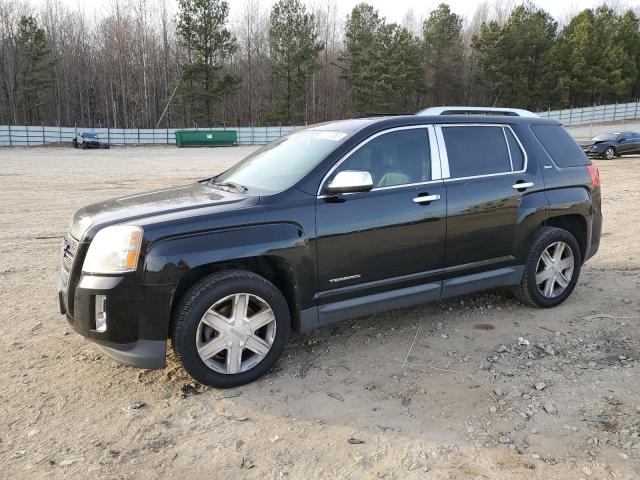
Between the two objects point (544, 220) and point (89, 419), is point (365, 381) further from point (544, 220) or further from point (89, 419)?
point (544, 220)

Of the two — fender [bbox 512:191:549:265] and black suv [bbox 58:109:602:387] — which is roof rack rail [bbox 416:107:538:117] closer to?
black suv [bbox 58:109:602:387]

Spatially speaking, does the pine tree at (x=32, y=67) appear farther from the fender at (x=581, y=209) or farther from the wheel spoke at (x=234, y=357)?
the wheel spoke at (x=234, y=357)

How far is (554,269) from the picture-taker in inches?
200

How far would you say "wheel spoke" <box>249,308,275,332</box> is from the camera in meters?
3.58

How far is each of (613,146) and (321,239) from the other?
82.2 ft

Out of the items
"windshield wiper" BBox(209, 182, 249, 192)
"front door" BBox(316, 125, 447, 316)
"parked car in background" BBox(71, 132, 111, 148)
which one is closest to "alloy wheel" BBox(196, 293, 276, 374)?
"front door" BBox(316, 125, 447, 316)

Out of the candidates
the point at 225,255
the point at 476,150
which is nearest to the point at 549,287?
the point at 476,150

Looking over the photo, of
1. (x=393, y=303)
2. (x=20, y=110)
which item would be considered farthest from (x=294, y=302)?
(x=20, y=110)

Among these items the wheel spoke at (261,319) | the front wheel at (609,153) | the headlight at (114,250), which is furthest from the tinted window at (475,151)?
the front wheel at (609,153)

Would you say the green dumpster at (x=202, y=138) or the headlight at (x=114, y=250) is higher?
the green dumpster at (x=202, y=138)

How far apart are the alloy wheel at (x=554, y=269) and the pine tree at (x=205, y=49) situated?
5632cm

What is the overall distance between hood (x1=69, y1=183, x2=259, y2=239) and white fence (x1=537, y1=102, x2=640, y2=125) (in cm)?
6175

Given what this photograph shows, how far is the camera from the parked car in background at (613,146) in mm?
24297

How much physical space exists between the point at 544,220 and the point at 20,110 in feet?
235
